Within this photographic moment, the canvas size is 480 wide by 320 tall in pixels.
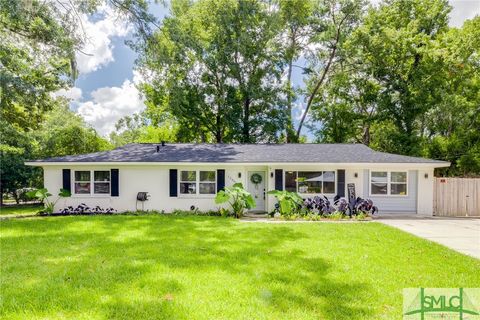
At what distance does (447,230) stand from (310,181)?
18.0 feet

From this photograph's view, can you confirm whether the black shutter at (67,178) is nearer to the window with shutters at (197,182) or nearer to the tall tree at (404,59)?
the window with shutters at (197,182)

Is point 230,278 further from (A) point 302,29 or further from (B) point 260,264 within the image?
(A) point 302,29

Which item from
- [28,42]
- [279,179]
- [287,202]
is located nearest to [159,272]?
[287,202]

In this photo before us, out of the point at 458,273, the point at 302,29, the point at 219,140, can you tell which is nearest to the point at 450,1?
the point at 302,29

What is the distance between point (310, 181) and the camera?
13828 millimetres

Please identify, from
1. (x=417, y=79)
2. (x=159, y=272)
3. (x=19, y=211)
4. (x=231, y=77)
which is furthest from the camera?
(x=231, y=77)

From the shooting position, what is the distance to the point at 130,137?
147 feet

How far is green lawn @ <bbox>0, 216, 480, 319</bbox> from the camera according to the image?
3.98m

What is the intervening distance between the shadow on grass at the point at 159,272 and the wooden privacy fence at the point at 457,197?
29.3 ft

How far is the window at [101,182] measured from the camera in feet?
45.3

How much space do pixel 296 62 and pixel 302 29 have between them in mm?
2576

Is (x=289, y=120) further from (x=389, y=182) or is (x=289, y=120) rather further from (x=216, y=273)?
(x=216, y=273)

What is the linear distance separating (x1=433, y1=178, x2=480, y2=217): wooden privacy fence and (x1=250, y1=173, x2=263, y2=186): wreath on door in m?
8.02

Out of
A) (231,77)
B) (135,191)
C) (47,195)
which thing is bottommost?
(47,195)
